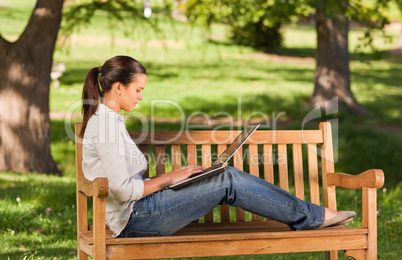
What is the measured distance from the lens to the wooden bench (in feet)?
10.5

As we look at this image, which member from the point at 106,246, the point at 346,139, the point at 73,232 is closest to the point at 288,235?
the point at 106,246

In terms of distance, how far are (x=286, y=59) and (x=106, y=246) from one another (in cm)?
2226

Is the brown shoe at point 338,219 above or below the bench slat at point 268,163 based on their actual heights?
below

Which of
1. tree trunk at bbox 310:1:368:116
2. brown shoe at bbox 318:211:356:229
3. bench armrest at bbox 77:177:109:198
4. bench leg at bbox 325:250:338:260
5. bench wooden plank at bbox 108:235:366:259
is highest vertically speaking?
tree trunk at bbox 310:1:368:116

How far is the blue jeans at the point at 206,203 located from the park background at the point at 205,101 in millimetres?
1415

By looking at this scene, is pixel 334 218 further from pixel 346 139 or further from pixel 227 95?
pixel 227 95

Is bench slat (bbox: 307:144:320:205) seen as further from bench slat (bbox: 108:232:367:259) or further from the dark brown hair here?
the dark brown hair

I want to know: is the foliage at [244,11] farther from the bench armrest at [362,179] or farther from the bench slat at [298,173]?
the bench armrest at [362,179]

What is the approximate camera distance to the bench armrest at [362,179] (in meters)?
3.58

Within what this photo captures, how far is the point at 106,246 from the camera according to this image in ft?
10.4

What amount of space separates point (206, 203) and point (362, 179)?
1.07m

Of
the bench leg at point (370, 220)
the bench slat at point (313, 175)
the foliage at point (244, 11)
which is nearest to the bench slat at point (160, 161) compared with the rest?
the bench slat at point (313, 175)

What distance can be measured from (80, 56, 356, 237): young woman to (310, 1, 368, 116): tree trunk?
10.5m

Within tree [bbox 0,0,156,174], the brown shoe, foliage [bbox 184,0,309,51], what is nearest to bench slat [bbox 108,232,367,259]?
the brown shoe
